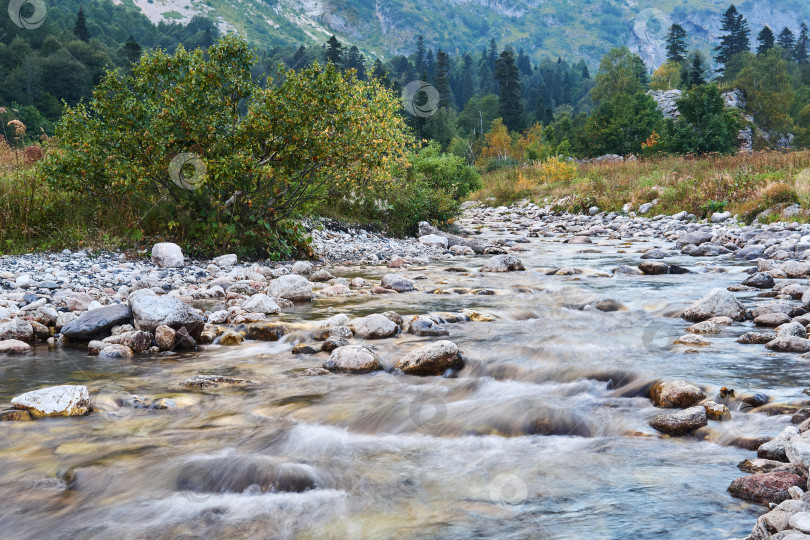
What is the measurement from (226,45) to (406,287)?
17.9 ft

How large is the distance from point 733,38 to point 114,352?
10631 cm

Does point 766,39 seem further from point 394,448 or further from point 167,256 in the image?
point 394,448

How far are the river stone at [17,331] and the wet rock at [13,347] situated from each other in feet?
0.71

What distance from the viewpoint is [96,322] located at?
5852 mm

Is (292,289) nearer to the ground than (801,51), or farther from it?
nearer to the ground

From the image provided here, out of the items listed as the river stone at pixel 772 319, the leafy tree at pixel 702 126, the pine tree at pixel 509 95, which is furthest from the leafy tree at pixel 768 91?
the river stone at pixel 772 319

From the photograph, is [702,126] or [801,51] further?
[801,51]

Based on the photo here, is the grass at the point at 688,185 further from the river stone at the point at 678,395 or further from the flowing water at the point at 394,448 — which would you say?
the river stone at the point at 678,395

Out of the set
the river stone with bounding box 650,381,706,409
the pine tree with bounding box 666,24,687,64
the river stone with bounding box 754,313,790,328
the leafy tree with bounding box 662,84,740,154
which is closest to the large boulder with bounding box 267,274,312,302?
Result: the river stone with bounding box 650,381,706,409

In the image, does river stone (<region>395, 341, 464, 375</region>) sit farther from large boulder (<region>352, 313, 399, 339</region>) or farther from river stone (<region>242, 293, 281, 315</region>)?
river stone (<region>242, 293, 281, 315</region>)

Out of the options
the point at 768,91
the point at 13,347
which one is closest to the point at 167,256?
the point at 13,347

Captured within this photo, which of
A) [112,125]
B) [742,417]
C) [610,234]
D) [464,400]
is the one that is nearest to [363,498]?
[464,400]

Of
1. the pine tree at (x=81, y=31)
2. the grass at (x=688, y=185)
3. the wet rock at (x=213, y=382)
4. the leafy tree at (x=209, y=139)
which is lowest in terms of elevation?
the wet rock at (x=213, y=382)

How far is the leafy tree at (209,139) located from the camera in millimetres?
9852
